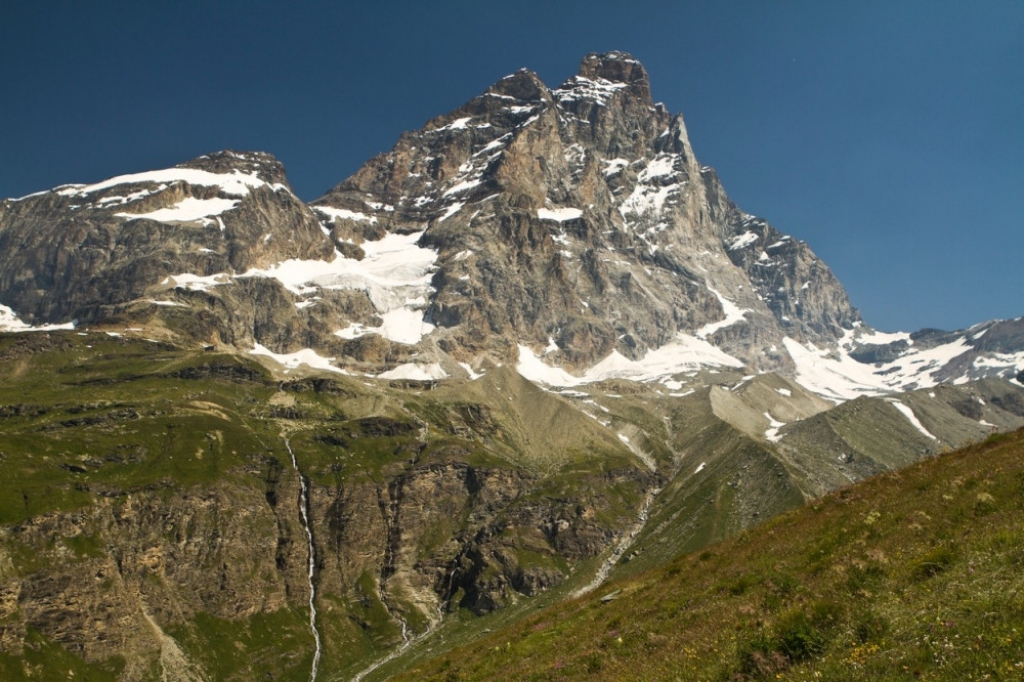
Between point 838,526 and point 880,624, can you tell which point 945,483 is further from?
point 880,624

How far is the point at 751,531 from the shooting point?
31.3 m

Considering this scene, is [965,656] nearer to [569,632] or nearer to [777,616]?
[777,616]

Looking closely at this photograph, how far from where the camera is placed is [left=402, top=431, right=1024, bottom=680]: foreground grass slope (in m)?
12.7

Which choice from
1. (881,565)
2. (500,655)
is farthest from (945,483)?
(500,655)

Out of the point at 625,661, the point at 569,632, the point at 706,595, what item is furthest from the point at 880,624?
the point at 569,632

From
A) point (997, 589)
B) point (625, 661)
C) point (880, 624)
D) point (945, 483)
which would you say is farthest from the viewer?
point (945, 483)

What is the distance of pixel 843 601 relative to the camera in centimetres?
1636

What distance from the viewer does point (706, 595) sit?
23969 millimetres

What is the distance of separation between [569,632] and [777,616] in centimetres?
1365

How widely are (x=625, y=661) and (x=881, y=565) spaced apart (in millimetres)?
7798

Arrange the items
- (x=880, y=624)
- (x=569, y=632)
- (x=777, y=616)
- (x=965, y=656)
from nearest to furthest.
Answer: (x=965, y=656), (x=880, y=624), (x=777, y=616), (x=569, y=632)

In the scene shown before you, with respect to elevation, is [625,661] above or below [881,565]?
below

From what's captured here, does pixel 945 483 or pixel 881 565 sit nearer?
pixel 881 565

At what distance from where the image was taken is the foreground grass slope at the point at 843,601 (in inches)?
500
